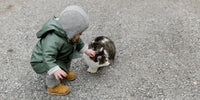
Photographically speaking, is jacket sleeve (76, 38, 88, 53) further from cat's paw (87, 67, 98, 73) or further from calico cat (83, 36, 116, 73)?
cat's paw (87, 67, 98, 73)

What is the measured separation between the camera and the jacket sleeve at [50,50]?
1.77 metres

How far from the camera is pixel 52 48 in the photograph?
1.79m

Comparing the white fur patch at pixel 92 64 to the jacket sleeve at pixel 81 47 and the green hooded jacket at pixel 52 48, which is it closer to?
the jacket sleeve at pixel 81 47

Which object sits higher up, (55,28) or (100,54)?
Result: (55,28)

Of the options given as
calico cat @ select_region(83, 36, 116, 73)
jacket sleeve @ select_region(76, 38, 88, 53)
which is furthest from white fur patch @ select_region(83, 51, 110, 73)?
jacket sleeve @ select_region(76, 38, 88, 53)

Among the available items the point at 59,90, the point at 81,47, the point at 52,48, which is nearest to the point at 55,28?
the point at 52,48

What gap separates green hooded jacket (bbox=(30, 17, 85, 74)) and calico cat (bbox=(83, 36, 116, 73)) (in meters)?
0.28

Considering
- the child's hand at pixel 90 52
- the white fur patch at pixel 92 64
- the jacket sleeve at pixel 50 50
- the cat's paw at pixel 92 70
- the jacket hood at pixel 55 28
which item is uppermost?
the jacket hood at pixel 55 28

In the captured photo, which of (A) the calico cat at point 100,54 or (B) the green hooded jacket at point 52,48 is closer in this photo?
(B) the green hooded jacket at point 52,48

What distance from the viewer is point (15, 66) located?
2529 mm

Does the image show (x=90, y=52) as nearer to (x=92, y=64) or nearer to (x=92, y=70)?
(x=92, y=64)

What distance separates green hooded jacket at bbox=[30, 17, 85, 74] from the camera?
1.79 m

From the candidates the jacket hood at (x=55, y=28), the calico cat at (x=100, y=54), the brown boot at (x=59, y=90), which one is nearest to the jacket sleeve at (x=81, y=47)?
the calico cat at (x=100, y=54)

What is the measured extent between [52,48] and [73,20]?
291 millimetres
